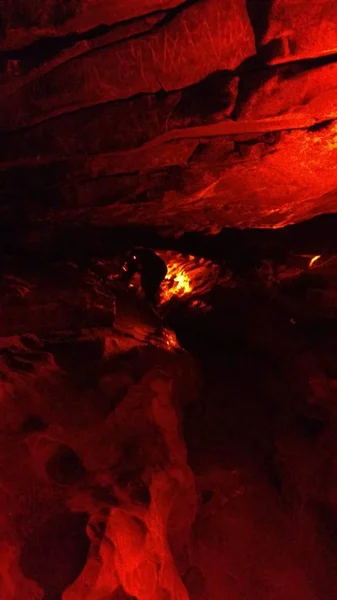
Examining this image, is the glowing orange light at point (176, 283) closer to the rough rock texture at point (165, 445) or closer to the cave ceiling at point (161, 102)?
the rough rock texture at point (165, 445)

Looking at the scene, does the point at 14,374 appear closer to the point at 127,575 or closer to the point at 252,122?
the point at 127,575

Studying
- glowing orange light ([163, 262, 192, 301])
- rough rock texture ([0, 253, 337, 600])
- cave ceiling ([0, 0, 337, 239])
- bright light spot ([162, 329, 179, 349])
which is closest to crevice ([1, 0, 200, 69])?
cave ceiling ([0, 0, 337, 239])

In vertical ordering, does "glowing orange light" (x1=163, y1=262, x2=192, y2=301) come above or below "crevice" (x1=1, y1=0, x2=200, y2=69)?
below

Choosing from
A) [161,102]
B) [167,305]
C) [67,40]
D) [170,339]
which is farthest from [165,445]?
[67,40]

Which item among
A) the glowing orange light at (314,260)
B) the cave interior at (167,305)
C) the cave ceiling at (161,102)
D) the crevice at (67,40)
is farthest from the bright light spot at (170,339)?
the crevice at (67,40)

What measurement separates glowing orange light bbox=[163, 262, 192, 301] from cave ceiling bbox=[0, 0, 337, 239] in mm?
1236

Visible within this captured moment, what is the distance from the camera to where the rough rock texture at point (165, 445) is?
10.3 feet

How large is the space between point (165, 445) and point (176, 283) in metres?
2.32

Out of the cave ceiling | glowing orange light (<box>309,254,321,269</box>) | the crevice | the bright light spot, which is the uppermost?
the crevice

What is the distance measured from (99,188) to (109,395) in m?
1.77

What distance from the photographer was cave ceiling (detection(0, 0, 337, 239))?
9.42ft

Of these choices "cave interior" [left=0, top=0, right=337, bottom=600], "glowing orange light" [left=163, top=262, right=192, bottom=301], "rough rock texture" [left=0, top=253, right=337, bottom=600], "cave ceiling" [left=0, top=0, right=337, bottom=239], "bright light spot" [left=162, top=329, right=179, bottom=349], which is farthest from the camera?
"glowing orange light" [left=163, top=262, right=192, bottom=301]

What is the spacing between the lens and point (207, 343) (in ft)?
18.0

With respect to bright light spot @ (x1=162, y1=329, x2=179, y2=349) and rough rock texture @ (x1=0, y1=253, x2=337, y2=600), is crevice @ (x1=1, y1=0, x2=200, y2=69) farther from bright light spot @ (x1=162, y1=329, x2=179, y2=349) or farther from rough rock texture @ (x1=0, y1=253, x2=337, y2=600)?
bright light spot @ (x1=162, y1=329, x2=179, y2=349)
